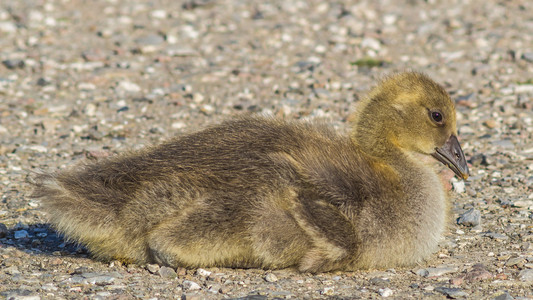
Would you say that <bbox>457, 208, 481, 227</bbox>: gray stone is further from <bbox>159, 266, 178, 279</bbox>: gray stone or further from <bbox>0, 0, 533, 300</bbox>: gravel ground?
<bbox>159, 266, 178, 279</bbox>: gray stone

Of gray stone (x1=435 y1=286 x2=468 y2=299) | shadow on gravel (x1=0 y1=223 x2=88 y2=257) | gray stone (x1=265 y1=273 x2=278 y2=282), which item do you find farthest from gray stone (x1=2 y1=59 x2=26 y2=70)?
gray stone (x1=435 y1=286 x2=468 y2=299)

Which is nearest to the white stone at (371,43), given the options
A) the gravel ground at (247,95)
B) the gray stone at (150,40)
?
the gravel ground at (247,95)

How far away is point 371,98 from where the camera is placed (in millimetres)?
6020

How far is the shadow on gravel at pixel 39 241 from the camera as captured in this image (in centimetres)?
587

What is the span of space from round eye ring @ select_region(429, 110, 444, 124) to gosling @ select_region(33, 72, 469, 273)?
572 millimetres

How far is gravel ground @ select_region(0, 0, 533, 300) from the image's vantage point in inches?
207

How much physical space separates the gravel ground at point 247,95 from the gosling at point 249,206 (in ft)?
0.55

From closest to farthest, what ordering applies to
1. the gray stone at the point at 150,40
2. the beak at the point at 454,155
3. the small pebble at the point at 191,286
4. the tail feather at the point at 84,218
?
the small pebble at the point at 191,286
the tail feather at the point at 84,218
the beak at the point at 454,155
the gray stone at the point at 150,40

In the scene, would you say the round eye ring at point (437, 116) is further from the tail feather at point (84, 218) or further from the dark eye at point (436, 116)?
the tail feather at point (84, 218)

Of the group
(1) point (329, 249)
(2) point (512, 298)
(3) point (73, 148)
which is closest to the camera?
(2) point (512, 298)

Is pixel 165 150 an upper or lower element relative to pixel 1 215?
upper

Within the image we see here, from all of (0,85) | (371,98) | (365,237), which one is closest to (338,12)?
(0,85)

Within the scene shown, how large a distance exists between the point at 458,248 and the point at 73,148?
4.61 meters

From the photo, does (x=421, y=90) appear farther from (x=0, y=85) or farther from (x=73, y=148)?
(x=0, y=85)
